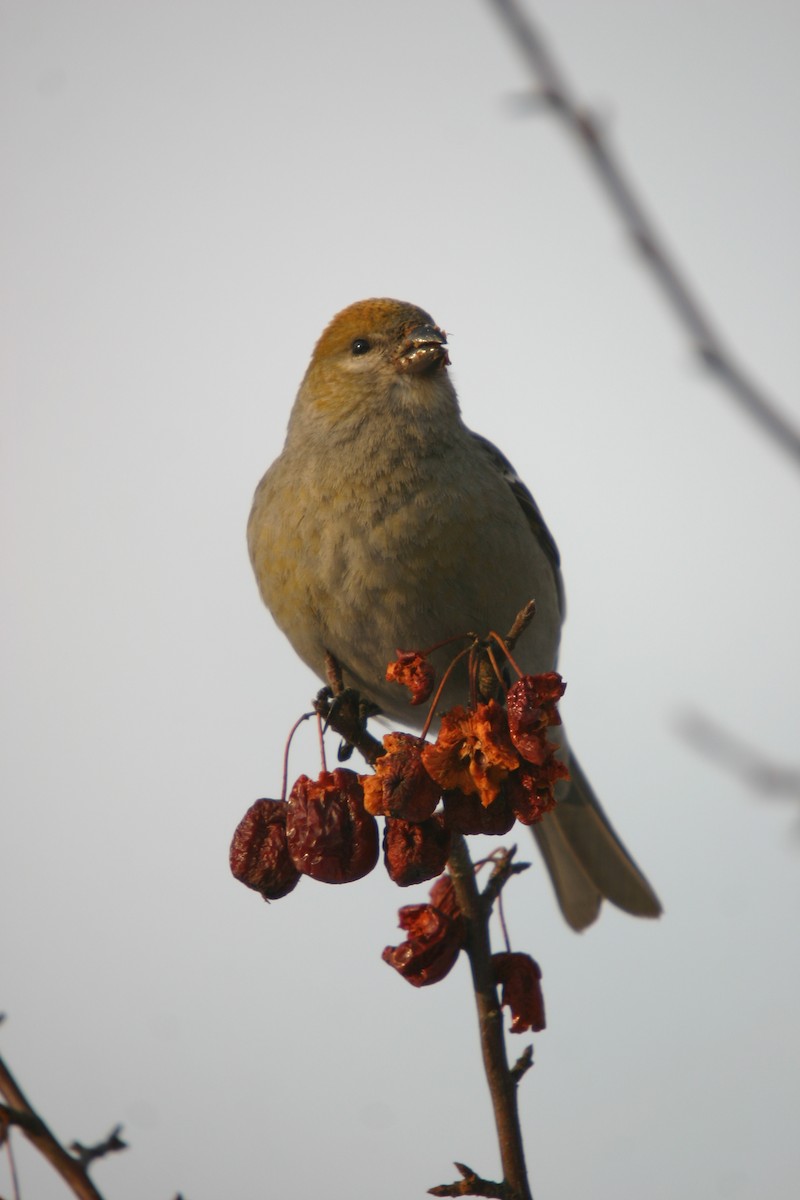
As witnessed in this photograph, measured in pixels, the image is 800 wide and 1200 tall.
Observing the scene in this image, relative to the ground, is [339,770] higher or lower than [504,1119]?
higher

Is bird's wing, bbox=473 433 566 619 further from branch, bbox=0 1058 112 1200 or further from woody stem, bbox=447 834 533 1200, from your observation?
branch, bbox=0 1058 112 1200

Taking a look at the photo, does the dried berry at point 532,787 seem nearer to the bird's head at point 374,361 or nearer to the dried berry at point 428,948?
the dried berry at point 428,948

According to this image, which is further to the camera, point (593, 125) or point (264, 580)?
point (264, 580)

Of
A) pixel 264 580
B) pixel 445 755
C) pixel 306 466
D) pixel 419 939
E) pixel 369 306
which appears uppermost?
pixel 369 306

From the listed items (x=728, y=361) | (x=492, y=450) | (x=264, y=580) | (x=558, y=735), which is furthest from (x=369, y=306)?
(x=728, y=361)

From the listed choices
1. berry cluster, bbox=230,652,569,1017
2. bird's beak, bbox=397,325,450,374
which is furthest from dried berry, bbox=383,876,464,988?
bird's beak, bbox=397,325,450,374

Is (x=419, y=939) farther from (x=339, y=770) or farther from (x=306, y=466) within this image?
(x=306, y=466)

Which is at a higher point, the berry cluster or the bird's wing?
the bird's wing
